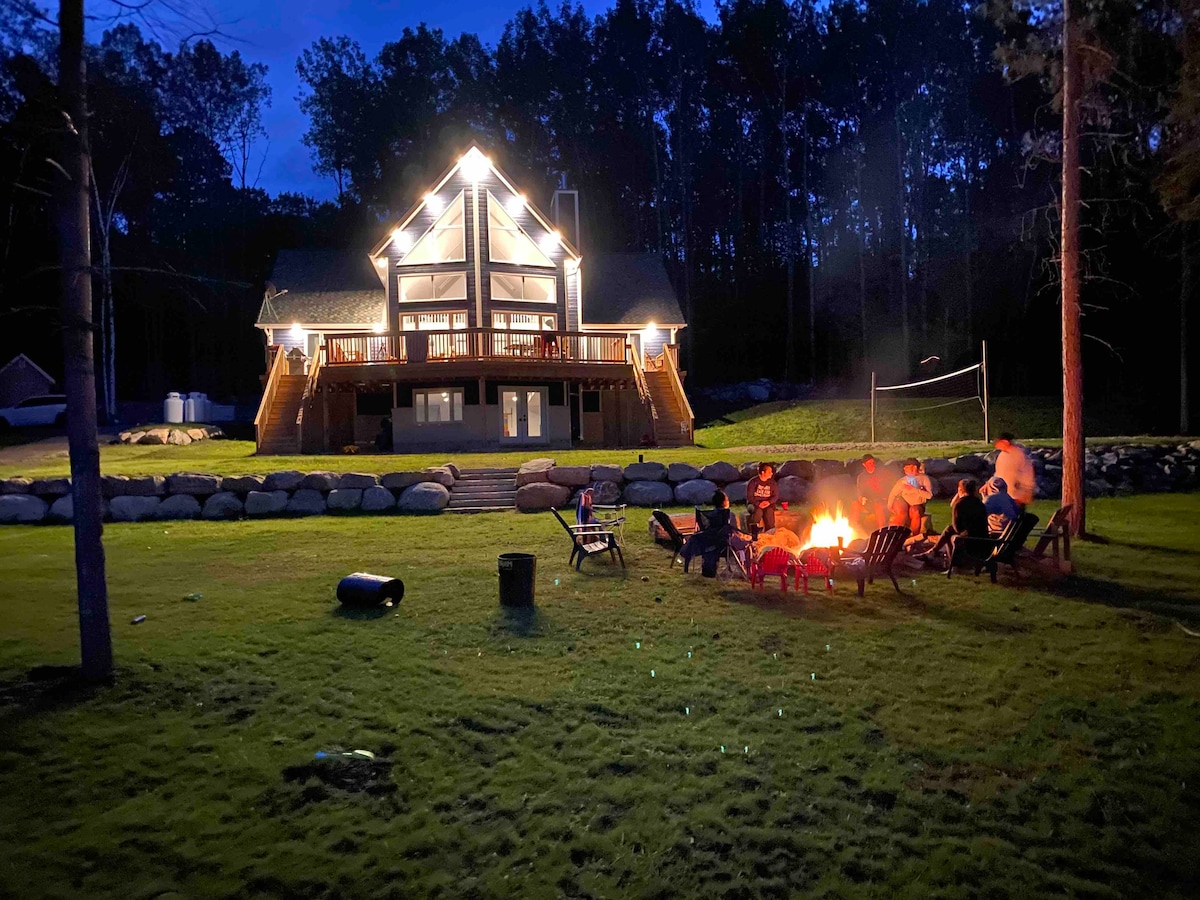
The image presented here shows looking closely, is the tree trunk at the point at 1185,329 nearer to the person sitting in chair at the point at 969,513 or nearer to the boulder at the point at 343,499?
the person sitting in chair at the point at 969,513

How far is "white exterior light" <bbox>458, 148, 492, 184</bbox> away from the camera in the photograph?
27.6 meters

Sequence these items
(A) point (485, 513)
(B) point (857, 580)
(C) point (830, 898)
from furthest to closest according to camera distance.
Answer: (A) point (485, 513) < (B) point (857, 580) < (C) point (830, 898)

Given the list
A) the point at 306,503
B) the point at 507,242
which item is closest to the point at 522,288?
the point at 507,242

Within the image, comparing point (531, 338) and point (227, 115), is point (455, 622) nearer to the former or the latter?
point (531, 338)

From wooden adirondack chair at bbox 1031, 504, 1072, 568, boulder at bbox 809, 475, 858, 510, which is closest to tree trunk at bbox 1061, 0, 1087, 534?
wooden adirondack chair at bbox 1031, 504, 1072, 568

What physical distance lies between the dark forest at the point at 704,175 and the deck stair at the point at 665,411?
47.7 feet

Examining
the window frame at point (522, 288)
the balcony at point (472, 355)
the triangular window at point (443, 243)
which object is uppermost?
the triangular window at point (443, 243)

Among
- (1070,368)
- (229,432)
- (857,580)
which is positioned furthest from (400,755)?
(229,432)

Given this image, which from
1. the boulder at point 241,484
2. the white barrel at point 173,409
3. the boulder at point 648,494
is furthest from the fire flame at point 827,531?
the white barrel at point 173,409

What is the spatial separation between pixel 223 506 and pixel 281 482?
118 centimetres

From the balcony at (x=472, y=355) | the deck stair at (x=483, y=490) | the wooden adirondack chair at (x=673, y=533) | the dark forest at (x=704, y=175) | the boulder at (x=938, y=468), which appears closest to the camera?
the wooden adirondack chair at (x=673, y=533)

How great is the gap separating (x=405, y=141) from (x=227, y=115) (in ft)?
41.2

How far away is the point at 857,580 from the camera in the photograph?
31.9 feet

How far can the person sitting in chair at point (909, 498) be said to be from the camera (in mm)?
10781
